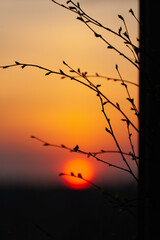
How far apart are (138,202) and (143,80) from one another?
1.21 ft

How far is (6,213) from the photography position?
1.79 metres

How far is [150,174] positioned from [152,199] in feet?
0.29

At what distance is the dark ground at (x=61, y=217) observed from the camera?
5.56 ft

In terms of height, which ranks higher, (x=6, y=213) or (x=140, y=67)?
(x=140, y=67)

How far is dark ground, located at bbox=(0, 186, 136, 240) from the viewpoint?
1694 millimetres

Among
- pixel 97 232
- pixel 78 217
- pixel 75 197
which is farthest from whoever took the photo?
pixel 75 197

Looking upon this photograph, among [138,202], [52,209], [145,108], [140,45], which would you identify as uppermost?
[140,45]

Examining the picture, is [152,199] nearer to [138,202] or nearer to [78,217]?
[138,202]

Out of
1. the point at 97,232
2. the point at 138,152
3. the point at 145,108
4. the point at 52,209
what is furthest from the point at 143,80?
the point at 52,209

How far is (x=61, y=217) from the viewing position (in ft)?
6.33

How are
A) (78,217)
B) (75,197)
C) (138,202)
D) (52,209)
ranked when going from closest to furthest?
(138,202) → (78,217) → (52,209) → (75,197)

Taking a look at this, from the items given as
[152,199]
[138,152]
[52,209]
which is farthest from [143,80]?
[52,209]

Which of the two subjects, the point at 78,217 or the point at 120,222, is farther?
the point at 78,217

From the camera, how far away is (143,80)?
3.87 feet
